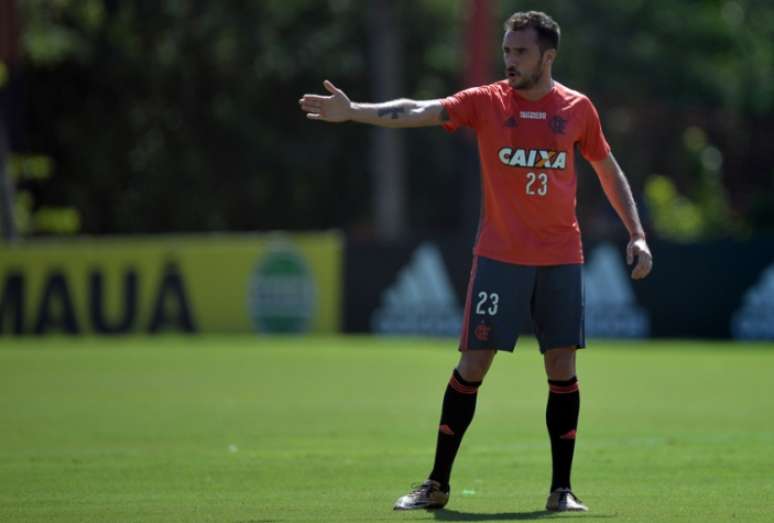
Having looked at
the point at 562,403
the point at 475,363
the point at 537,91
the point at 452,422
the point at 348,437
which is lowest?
the point at 348,437

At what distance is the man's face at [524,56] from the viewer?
27.7 ft

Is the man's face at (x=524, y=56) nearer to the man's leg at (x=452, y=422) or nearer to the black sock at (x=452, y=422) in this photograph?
the man's leg at (x=452, y=422)

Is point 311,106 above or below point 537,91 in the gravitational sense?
below

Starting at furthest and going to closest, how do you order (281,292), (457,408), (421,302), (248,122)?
(248,122)
(281,292)
(421,302)
(457,408)

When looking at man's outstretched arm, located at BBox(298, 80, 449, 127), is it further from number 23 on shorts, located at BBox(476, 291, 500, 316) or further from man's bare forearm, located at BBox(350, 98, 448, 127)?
number 23 on shorts, located at BBox(476, 291, 500, 316)

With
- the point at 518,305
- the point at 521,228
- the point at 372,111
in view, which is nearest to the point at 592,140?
the point at 521,228

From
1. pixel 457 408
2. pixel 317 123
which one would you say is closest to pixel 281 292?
pixel 457 408

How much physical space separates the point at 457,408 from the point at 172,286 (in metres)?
19.3

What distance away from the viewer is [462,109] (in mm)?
8508

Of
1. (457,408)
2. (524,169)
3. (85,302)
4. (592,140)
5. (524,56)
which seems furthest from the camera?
(85,302)

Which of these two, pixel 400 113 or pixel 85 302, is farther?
pixel 85 302

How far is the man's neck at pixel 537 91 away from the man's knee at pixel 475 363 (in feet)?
4.32

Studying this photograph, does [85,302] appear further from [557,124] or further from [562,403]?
[557,124]

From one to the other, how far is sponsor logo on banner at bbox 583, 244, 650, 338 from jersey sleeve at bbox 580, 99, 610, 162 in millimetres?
17483
